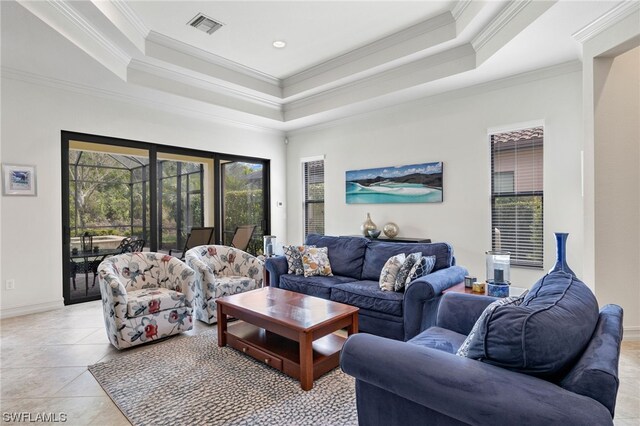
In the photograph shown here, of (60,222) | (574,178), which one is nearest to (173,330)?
(60,222)

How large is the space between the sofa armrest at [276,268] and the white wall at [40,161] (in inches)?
108

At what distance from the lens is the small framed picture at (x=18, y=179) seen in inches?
154

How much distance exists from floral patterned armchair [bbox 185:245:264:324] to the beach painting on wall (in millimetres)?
2309

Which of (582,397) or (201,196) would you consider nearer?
(582,397)

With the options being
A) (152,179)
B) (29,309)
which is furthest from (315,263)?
(29,309)

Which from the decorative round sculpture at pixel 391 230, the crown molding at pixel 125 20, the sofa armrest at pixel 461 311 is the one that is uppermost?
the crown molding at pixel 125 20

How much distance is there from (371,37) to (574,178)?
2954 millimetres

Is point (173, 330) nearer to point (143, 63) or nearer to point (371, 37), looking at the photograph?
point (143, 63)

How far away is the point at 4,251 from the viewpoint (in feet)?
12.8

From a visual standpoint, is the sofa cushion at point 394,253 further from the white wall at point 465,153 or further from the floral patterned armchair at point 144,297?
the floral patterned armchair at point 144,297

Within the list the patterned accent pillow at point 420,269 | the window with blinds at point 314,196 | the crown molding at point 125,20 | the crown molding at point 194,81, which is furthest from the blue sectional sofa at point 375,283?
the crown molding at point 125,20

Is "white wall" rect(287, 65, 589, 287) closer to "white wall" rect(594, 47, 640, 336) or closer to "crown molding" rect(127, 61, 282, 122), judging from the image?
"white wall" rect(594, 47, 640, 336)

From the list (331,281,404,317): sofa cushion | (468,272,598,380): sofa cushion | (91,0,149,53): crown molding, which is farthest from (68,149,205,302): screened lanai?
(468,272,598,380): sofa cushion

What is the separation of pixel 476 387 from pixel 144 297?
2.99 m
